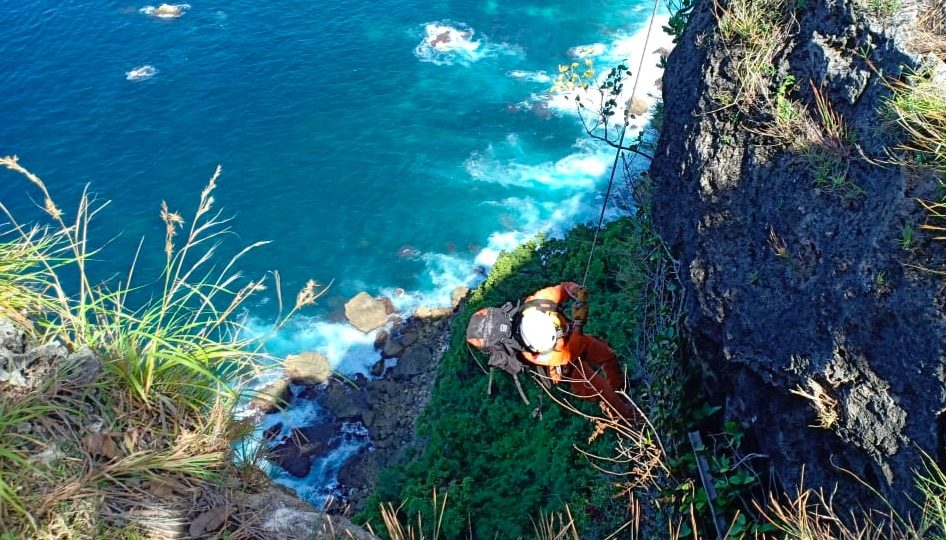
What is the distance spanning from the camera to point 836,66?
5926mm

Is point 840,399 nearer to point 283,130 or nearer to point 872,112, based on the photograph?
point 872,112

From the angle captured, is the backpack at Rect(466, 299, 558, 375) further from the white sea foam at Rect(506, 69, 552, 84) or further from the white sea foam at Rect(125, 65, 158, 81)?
the white sea foam at Rect(125, 65, 158, 81)

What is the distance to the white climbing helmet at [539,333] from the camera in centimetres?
760

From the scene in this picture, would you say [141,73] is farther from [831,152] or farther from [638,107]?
Result: [831,152]

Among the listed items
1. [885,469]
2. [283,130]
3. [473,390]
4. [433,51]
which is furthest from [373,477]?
[433,51]

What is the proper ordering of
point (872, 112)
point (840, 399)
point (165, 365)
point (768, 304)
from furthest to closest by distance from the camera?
point (768, 304) → point (872, 112) → point (840, 399) → point (165, 365)

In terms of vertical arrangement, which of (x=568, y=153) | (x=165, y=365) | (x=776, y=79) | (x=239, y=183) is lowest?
(x=239, y=183)

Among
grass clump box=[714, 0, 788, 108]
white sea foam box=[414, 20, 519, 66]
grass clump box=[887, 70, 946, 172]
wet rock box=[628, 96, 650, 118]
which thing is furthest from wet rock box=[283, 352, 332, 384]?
grass clump box=[887, 70, 946, 172]

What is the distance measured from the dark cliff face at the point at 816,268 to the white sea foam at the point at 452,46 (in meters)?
22.3

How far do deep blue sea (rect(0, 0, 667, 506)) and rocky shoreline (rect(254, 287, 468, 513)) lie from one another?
66 cm

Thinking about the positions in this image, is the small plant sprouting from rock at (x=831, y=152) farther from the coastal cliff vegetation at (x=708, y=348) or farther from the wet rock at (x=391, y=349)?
the wet rock at (x=391, y=349)

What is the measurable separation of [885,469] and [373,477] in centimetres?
1303

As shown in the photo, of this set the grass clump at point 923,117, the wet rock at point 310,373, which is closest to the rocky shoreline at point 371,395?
the wet rock at point 310,373

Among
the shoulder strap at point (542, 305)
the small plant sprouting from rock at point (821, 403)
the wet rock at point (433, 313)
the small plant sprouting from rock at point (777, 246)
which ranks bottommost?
the wet rock at point (433, 313)
